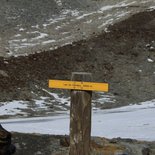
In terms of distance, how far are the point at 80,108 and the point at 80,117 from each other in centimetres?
10

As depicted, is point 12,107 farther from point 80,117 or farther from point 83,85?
point 83,85

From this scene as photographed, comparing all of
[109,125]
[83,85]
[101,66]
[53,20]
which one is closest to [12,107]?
[109,125]

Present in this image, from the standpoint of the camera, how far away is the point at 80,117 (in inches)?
231

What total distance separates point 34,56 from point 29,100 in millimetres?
4187

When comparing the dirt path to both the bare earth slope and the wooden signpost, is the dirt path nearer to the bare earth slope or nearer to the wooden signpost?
the bare earth slope

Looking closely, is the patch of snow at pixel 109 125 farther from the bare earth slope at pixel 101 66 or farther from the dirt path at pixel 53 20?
the dirt path at pixel 53 20

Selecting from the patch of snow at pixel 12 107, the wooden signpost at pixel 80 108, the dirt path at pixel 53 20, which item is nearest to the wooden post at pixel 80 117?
the wooden signpost at pixel 80 108

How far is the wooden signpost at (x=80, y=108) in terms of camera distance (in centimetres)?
580

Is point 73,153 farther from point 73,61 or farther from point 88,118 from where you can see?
point 73,61

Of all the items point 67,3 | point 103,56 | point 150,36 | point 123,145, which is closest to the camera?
point 123,145

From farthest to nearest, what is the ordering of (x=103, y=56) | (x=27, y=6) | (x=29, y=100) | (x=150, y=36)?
(x=27, y=6) → (x=150, y=36) → (x=103, y=56) → (x=29, y=100)

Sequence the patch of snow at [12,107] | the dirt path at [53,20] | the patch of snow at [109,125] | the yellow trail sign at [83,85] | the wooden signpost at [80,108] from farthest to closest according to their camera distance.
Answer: the dirt path at [53,20], the patch of snow at [12,107], the patch of snow at [109,125], the wooden signpost at [80,108], the yellow trail sign at [83,85]

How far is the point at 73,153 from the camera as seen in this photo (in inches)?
236

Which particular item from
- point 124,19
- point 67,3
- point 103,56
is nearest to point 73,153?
point 103,56
